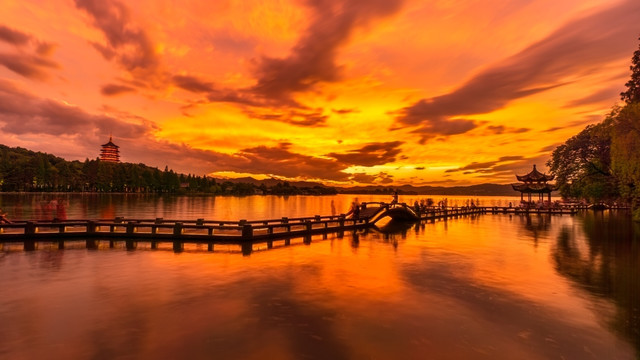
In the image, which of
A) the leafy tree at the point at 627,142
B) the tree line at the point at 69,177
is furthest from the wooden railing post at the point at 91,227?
the tree line at the point at 69,177

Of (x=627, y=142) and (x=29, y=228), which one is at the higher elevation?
(x=627, y=142)

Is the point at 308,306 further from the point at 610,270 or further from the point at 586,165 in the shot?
the point at 586,165

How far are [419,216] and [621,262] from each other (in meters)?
30.3

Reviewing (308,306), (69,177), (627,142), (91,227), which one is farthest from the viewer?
(69,177)

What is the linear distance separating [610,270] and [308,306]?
51.8 feet

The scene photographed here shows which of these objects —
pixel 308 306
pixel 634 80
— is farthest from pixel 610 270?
pixel 634 80

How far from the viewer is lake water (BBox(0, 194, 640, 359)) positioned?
7.70 m

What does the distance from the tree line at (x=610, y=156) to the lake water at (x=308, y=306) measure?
1503 centimetres

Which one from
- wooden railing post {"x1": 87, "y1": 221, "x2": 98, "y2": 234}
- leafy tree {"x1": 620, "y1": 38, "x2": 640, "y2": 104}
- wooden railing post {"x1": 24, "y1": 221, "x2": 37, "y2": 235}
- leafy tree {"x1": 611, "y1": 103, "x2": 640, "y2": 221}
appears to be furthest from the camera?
leafy tree {"x1": 620, "y1": 38, "x2": 640, "y2": 104}

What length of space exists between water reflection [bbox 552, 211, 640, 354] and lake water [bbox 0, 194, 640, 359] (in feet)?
0.29

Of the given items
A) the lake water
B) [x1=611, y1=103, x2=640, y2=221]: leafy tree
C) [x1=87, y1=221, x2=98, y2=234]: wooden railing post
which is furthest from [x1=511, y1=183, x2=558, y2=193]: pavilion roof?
[x1=87, y1=221, x2=98, y2=234]: wooden railing post

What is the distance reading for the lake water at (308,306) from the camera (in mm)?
7695

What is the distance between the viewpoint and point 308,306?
1049 cm

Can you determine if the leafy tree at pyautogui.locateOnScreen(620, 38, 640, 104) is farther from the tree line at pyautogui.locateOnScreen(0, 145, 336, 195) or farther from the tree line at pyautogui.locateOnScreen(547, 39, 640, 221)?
the tree line at pyautogui.locateOnScreen(0, 145, 336, 195)
